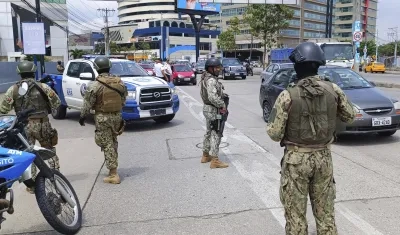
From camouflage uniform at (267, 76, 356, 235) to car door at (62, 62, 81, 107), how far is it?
30.3 ft

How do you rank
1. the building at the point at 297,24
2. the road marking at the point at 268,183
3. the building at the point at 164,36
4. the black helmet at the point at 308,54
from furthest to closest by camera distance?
the building at the point at 164,36
the building at the point at 297,24
the road marking at the point at 268,183
the black helmet at the point at 308,54

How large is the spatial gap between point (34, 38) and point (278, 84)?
38.2 feet

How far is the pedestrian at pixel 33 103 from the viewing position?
515cm

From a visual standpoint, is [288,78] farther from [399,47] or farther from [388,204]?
[399,47]

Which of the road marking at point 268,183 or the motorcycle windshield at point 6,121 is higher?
the motorcycle windshield at point 6,121

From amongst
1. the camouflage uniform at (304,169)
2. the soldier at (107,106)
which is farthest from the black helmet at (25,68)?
the camouflage uniform at (304,169)

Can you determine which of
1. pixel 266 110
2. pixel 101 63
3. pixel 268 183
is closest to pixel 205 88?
pixel 101 63

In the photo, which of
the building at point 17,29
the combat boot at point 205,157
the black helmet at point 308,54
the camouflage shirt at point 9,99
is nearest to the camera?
the black helmet at point 308,54

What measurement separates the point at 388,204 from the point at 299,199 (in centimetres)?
214

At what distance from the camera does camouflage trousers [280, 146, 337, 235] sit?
117 inches

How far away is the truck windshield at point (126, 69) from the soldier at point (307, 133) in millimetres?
8194

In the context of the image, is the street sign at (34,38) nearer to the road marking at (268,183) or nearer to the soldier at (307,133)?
the road marking at (268,183)

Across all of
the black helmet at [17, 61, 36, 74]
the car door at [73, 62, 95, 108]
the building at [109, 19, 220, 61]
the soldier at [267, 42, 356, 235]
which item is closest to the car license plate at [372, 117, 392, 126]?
the soldier at [267, 42, 356, 235]

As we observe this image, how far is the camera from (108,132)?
18.4ft
